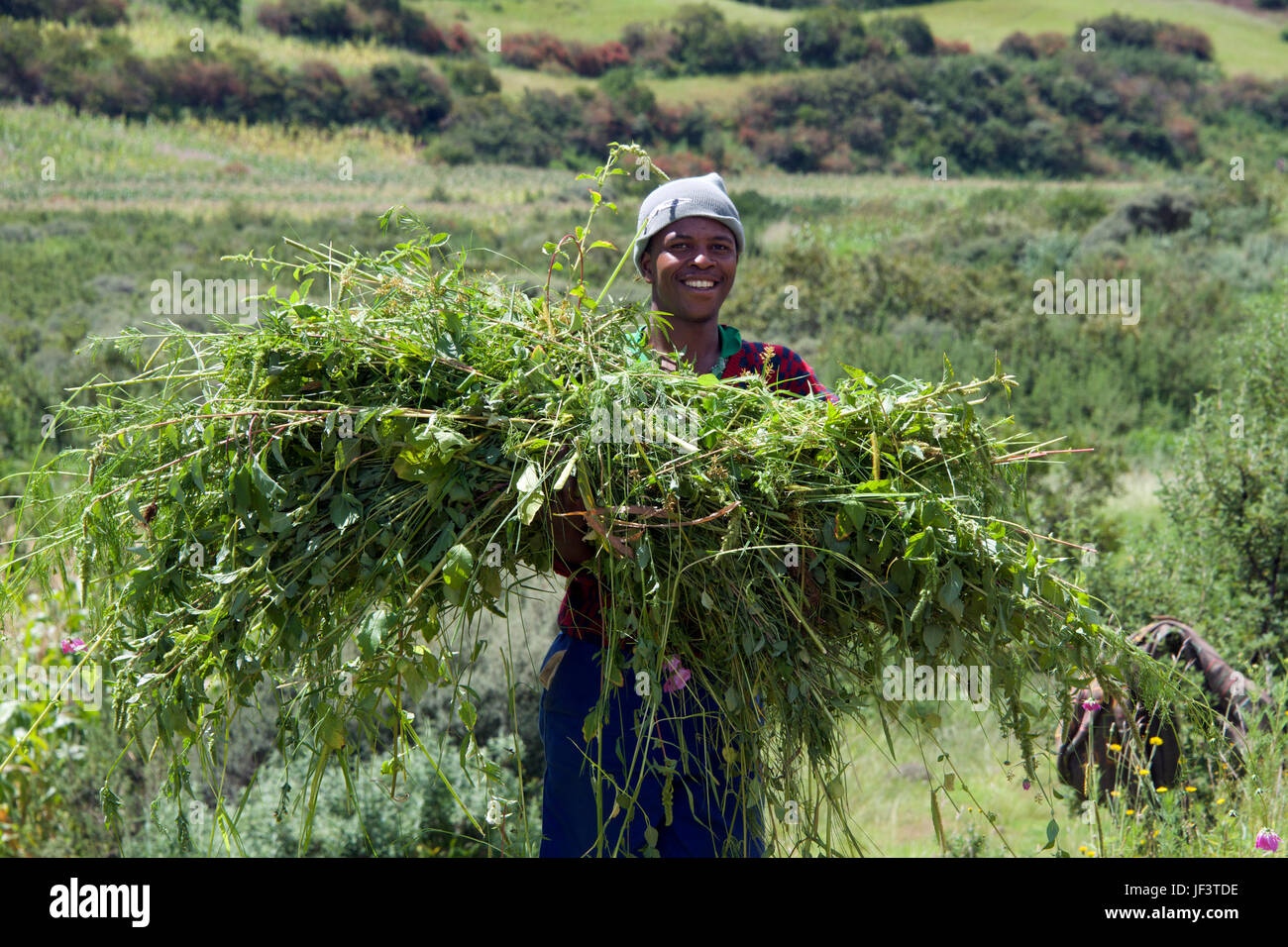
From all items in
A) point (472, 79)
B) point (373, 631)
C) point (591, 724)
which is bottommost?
point (591, 724)

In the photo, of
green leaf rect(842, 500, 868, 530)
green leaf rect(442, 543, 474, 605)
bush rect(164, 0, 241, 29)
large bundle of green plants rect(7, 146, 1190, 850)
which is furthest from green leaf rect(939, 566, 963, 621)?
bush rect(164, 0, 241, 29)

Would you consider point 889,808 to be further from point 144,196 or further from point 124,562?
point 144,196

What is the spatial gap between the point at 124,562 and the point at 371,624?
0.50 meters

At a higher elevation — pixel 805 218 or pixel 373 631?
pixel 805 218

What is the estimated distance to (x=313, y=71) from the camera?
67.5 ft

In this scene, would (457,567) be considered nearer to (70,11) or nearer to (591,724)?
(591,724)

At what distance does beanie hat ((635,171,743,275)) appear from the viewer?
2.13 meters

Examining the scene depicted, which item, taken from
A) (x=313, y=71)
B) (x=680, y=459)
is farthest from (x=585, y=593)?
(x=313, y=71)

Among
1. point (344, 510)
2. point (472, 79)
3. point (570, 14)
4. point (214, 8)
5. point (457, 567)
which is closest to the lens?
point (457, 567)

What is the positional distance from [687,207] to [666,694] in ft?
3.19

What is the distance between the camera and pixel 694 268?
2127 mm

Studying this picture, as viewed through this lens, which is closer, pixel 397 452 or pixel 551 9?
pixel 397 452

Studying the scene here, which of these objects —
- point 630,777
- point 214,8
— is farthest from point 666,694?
point 214,8

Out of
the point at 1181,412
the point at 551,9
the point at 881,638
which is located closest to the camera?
the point at 881,638
